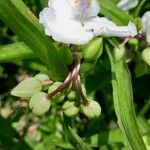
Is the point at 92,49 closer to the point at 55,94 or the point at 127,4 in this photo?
the point at 55,94

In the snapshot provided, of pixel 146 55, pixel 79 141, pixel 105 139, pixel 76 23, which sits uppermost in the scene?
pixel 76 23

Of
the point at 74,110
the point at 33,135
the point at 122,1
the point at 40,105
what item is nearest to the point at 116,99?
the point at 74,110

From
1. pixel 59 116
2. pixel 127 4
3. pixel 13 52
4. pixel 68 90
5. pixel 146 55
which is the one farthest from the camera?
pixel 59 116

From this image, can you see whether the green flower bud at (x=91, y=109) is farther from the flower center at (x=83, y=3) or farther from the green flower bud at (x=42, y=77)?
the flower center at (x=83, y=3)

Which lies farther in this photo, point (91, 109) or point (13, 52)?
point (13, 52)

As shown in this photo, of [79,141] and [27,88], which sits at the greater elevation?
[27,88]

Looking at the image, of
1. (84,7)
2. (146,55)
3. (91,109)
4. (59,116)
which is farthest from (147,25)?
(59,116)

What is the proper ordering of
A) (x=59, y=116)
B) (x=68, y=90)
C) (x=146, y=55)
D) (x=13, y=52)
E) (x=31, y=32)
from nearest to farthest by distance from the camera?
(x=31, y=32)
(x=68, y=90)
(x=146, y=55)
(x=13, y=52)
(x=59, y=116)
